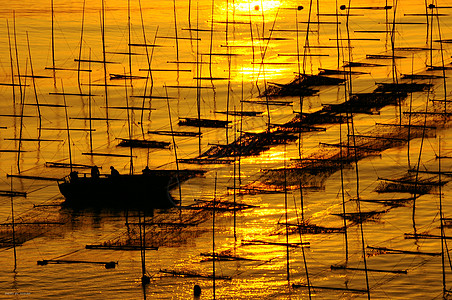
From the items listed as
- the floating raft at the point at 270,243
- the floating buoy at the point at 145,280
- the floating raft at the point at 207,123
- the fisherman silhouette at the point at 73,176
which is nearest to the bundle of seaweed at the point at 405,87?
the floating raft at the point at 207,123

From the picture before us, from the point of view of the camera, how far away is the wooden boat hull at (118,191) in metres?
63.2

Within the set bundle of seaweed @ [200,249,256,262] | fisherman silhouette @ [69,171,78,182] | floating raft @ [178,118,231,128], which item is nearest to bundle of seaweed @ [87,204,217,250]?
bundle of seaweed @ [200,249,256,262]

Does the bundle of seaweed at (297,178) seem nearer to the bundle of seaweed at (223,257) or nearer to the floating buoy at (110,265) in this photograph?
the bundle of seaweed at (223,257)

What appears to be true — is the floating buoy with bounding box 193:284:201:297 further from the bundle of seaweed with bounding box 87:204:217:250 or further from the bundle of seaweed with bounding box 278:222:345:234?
the bundle of seaweed with bounding box 278:222:345:234

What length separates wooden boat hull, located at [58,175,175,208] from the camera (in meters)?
63.2

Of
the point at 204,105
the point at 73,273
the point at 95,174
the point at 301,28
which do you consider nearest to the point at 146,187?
the point at 95,174

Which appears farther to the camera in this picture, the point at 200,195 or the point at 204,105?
the point at 204,105

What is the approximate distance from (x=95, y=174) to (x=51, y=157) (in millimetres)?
9602

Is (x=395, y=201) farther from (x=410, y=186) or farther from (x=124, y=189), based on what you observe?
(x=124, y=189)

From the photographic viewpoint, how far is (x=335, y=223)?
189ft

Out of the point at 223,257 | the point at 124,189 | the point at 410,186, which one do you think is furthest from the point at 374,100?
the point at 223,257

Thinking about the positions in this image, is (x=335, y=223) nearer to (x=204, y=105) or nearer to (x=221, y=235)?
(x=221, y=235)

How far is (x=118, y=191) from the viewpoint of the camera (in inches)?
2509

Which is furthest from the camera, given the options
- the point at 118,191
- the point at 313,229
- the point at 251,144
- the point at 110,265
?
the point at 251,144
